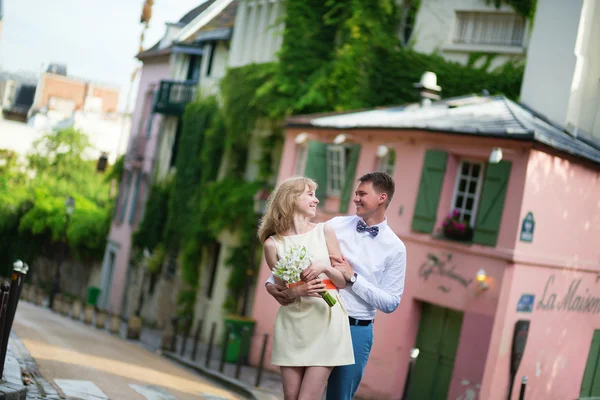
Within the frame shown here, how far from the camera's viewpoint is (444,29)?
2377 centimetres

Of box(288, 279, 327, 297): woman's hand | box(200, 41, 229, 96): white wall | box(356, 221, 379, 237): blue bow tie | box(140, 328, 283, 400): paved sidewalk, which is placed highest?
box(200, 41, 229, 96): white wall

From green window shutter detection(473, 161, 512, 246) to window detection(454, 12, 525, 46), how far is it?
580cm

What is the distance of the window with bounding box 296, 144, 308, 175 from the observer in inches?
922

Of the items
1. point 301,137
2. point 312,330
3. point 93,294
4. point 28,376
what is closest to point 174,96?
point 93,294

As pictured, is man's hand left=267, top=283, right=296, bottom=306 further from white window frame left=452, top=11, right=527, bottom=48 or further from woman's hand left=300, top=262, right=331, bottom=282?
white window frame left=452, top=11, right=527, bottom=48

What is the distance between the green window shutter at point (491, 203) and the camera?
1736 centimetres

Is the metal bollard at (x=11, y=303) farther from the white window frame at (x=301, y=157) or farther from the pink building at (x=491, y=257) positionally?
the white window frame at (x=301, y=157)

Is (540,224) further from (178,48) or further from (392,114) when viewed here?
(178,48)

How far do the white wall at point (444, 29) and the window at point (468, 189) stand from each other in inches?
192

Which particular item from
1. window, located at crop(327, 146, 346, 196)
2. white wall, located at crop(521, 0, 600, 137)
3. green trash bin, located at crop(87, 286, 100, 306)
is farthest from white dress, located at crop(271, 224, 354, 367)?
green trash bin, located at crop(87, 286, 100, 306)

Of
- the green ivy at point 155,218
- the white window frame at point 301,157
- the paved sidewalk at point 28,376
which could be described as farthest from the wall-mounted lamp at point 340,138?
the green ivy at point 155,218

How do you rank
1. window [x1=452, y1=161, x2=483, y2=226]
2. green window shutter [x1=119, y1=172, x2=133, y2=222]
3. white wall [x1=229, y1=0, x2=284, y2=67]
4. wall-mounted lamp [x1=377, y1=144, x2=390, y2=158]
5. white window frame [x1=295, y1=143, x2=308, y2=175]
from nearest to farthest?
window [x1=452, y1=161, x2=483, y2=226] < wall-mounted lamp [x1=377, y1=144, x2=390, y2=158] < white window frame [x1=295, y1=143, x2=308, y2=175] < white wall [x1=229, y1=0, x2=284, y2=67] < green window shutter [x1=119, y1=172, x2=133, y2=222]

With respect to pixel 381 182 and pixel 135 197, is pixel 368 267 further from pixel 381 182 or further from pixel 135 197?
pixel 135 197

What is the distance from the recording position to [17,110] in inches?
2933
